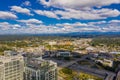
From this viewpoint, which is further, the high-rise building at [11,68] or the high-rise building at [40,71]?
the high-rise building at [11,68]

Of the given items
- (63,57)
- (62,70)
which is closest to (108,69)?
(62,70)

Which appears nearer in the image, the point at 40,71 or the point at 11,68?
the point at 40,71

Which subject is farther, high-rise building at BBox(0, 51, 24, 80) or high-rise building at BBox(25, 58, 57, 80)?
high-rise building at BBox(0, 51, 24, 80)

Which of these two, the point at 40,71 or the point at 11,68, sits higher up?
the point at 11,68

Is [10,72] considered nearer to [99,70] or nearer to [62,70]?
[62,70]
